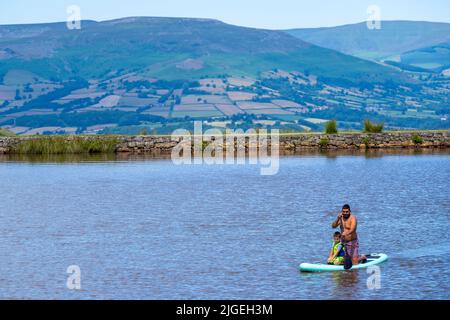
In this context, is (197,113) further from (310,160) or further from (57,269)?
(57,269)

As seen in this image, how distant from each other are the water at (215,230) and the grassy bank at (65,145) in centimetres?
1022

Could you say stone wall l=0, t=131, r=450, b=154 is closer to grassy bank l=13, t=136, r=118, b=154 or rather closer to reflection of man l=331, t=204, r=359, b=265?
grassy bank l=13, t=136, r=118, b=154

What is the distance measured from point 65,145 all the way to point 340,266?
40.5m

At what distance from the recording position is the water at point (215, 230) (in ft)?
73.2

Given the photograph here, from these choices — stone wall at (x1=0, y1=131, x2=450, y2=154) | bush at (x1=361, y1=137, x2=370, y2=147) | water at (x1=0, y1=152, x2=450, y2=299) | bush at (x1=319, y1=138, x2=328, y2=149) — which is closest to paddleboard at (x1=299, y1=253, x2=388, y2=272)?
water at (x1=0, y1=152, x2=450, y2=299)

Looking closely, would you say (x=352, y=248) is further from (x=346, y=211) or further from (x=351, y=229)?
(x=346, y=211)

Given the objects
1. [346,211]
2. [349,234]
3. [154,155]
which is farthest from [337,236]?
[154,155]

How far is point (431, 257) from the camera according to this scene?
987 inches

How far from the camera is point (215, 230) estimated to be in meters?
30.0

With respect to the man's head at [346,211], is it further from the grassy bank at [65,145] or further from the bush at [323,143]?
the grassy bank at [65,145]

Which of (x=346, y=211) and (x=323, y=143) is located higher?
(x=346, y=211)

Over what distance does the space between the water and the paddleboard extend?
223mm

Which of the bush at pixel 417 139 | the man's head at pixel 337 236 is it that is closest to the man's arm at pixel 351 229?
the man's head at pixel 337 236

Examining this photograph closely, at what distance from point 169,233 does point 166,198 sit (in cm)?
957
